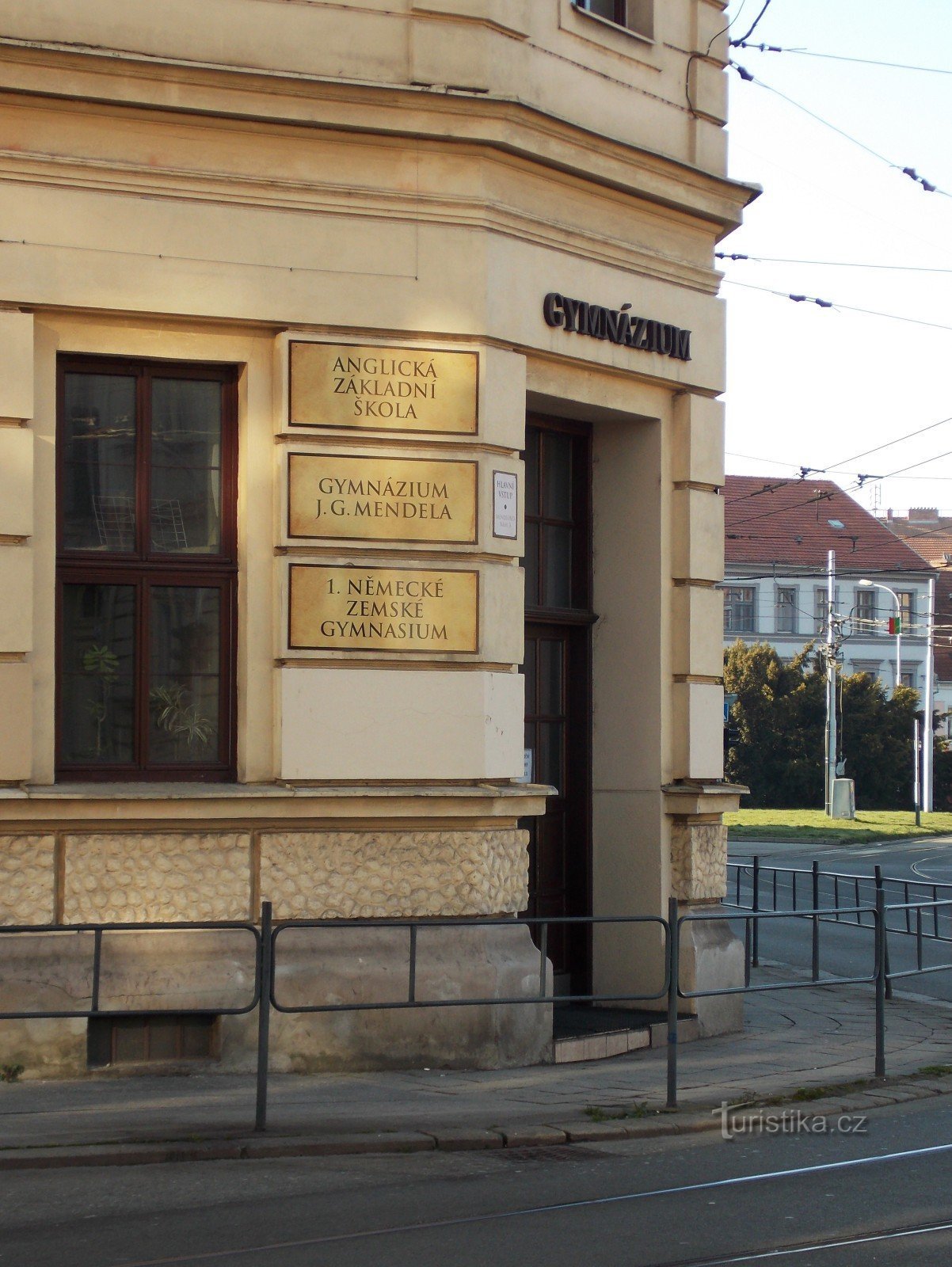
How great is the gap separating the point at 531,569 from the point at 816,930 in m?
4.40

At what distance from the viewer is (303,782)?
10172 mm

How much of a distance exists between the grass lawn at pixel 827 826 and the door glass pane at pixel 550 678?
1109 inches

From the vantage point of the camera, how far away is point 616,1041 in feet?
36.4

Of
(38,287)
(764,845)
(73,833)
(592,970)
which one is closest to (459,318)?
(38,287)

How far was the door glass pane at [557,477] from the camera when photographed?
Result: 12422 mm

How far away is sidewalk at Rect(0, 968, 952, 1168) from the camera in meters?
7.71

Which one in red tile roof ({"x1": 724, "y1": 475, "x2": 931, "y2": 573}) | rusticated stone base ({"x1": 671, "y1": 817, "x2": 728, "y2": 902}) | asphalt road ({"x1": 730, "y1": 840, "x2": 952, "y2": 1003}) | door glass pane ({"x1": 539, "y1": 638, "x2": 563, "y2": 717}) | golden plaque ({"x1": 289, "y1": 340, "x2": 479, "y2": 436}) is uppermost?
red tile roof ({"x1": 724, "y1": 475, "x2": 931, "y2": 573})

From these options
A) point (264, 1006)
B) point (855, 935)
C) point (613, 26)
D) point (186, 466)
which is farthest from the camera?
point (855, 935)

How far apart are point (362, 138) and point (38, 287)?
230 cm

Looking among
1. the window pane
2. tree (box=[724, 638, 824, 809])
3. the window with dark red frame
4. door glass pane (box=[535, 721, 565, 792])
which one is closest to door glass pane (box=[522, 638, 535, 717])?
the window pane

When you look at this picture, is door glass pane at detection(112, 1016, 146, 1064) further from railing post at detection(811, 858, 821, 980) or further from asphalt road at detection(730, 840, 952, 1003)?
asphalt road at detection(730, 840, 952, 1003)

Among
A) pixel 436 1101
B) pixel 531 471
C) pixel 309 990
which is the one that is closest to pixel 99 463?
pixel 531 471

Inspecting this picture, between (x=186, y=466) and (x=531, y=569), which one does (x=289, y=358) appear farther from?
(x=531, y=569)

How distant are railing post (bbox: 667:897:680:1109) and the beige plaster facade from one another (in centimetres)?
146
